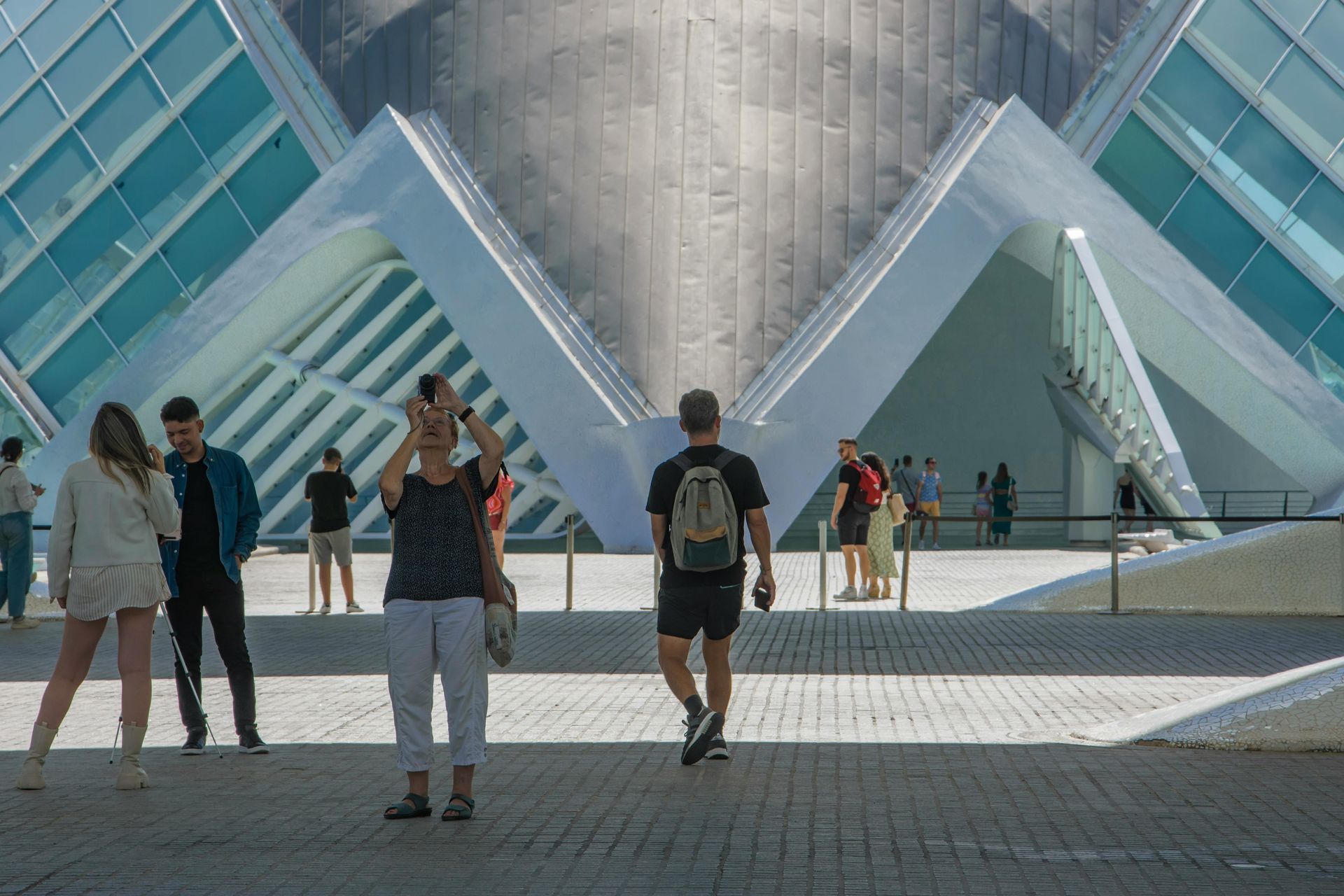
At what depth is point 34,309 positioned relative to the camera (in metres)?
23.8

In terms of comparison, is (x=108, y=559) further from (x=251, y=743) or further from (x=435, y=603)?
(x=435, y=603)

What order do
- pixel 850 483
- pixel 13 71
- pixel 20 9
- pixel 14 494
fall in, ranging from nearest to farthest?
pixel 14 494, pixel 850 483, pixel 13 71, pixel 20 9

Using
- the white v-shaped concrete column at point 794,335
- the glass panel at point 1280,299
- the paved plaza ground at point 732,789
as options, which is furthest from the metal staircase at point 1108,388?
the paved plaza ground at point 732,789

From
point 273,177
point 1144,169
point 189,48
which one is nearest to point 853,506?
point 1144,169

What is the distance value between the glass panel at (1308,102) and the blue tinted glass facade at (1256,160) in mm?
18

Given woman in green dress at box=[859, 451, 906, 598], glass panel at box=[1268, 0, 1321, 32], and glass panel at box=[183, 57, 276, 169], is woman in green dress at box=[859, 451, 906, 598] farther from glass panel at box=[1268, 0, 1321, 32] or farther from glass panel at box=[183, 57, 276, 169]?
glass panel at box=[1268, 0, 1321, 32]

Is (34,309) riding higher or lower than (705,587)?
higher

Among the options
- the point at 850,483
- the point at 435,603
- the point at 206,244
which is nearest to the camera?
the point at 435,603

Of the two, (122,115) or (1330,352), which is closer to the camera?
(1330,352)

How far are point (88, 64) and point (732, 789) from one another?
73.9 feet

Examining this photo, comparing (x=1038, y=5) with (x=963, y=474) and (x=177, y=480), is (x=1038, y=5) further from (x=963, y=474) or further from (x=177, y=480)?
(x=177, y=480)

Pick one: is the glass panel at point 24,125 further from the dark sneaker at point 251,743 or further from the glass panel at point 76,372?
the dark sneaker at point 251,743

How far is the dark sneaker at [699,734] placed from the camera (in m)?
6.37

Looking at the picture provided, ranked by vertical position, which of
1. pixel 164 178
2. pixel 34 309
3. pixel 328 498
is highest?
pixel 164 178
